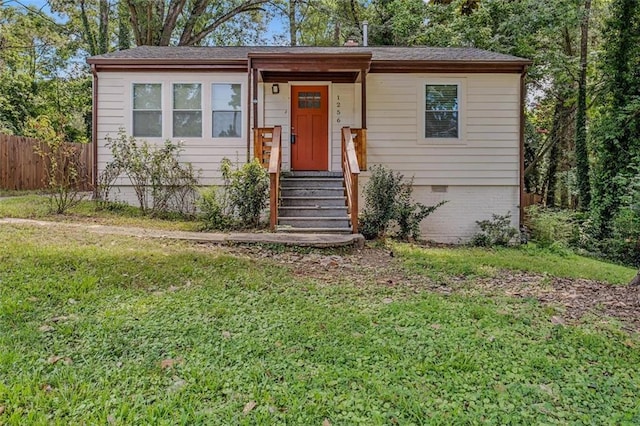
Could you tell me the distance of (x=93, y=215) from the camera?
820 cm

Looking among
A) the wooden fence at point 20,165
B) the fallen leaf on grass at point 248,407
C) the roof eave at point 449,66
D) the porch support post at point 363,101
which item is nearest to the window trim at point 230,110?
the porch support post at point 363,101

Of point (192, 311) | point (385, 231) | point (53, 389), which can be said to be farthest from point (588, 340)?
point (385, 231)

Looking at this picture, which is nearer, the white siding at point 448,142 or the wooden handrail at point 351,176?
the wooden handrail at point 351,176

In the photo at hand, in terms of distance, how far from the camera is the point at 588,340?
319cm

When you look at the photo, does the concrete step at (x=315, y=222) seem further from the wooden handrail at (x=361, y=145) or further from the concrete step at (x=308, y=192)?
the wooden handrail at (x=361, y=145)

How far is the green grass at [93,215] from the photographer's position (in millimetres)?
7652

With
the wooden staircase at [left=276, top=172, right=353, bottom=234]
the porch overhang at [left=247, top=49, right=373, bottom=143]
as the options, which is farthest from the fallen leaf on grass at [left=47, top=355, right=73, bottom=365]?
the porch overhang at [left=247, top=49, right=373, bottom=143]

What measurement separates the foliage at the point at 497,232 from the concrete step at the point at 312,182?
10.9 ft

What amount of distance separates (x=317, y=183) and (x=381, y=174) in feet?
5.44

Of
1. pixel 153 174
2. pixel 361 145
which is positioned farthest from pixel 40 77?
pixel 361 145

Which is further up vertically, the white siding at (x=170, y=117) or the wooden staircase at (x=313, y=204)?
the white siding at (x=170, y=117)

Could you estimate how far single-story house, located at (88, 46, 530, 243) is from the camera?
9.39 m

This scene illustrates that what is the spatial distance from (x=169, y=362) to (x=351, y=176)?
5219mm

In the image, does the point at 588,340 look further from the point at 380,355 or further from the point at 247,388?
the point at 247,388
